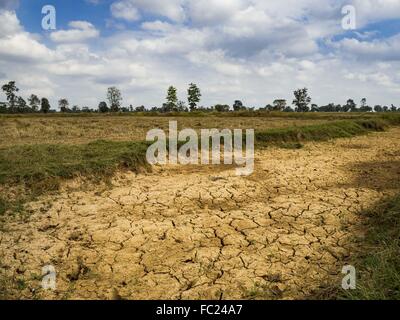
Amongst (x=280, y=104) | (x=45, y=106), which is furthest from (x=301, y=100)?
(x=45, y=106)

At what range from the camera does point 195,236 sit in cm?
525

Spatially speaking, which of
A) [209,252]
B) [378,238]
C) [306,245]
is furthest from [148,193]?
[378,238]

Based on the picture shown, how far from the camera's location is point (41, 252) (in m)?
4.73

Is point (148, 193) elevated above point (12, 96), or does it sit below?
below

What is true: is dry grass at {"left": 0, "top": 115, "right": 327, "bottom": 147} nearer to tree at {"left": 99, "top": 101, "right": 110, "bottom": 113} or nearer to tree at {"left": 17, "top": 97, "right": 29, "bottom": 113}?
tree at {"left": 99, "top": 101, "right": 110, "bottom": 113}

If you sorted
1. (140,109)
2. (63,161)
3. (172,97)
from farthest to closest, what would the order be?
(140,109), (172,97), (63,161)

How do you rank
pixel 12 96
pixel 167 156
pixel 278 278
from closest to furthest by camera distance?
1. pixel 278 278
2. pixel 167 156
3. pixel 12 96

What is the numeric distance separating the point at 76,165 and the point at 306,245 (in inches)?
192

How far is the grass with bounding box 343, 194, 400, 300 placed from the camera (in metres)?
3.41

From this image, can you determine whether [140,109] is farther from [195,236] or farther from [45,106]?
[195,236]

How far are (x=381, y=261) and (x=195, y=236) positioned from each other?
2.44 meters

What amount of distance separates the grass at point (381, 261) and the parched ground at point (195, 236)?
9.5 inches
